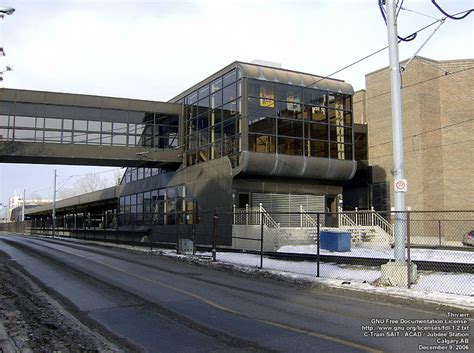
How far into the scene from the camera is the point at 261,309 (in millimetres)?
9211

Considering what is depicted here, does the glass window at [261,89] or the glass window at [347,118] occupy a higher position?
the glass window at [261,89]

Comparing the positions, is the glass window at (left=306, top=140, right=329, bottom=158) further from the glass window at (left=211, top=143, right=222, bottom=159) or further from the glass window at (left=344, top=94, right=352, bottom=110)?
the glass window at (left=211, top=143, right=222, bottom=159)

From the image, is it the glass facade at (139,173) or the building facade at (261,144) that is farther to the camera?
the glass facade at (139,173)

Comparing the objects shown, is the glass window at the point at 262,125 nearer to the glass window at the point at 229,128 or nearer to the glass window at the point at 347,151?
the glass window at the point at 229,128

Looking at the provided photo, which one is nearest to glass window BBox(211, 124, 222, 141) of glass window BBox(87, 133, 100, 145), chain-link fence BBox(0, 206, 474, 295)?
chain-link fence BBox(0, 206, 474, 295)

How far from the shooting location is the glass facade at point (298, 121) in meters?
27.4

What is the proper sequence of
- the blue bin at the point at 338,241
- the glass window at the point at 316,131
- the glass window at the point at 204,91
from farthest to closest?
the glass window at the point at 204,91 < the glass window at the point at 316,131 < the blue bin at the point at 338,241

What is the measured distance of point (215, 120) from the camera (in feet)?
97.1

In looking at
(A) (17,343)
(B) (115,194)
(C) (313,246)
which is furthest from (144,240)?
(A) (17,343)

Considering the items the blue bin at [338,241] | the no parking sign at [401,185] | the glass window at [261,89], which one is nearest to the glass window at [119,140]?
the glass window at [261,89]

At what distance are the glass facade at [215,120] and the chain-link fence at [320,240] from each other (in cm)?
390

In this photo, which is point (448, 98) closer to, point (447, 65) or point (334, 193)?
point (447, 65)

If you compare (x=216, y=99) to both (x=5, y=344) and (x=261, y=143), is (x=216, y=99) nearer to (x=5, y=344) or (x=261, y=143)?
(x=261, y=143)

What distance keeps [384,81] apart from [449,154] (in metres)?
7.44
